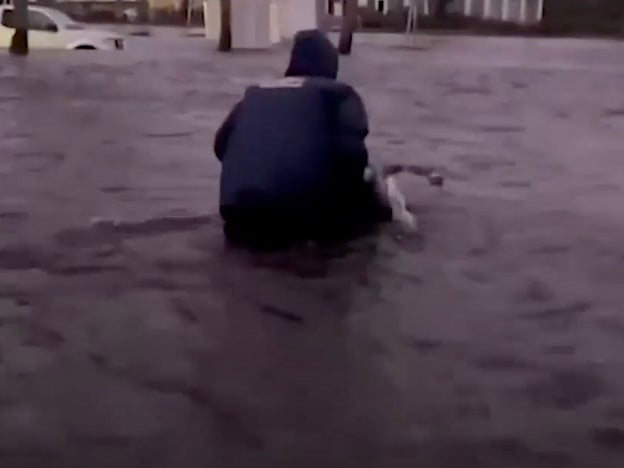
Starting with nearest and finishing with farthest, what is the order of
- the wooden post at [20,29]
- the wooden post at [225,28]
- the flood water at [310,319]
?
the flood water at [310,319]
the wooden post at [20,29]
the wooden post at [225,28]

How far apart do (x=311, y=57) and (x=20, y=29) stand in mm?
7631

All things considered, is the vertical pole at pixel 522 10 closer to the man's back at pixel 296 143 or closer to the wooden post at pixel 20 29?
the wooden post at pixel 20 29

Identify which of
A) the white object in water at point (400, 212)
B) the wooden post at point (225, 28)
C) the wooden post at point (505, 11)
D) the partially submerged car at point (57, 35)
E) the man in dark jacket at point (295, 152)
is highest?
the man in dark jacket at point (295, 152)

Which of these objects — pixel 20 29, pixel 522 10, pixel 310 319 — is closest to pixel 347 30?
pixel 20 29

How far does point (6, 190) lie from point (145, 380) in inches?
75.5

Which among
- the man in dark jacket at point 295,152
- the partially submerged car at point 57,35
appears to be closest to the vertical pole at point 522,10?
the partially submerged car at point 57,35

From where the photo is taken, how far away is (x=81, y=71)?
29.8ft

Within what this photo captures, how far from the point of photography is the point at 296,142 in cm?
317

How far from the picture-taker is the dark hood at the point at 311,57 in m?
3.29

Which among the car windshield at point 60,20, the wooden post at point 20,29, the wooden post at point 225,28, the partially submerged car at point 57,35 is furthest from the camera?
the car windshield at point 60,20

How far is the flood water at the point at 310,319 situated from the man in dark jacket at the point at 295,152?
98 mm

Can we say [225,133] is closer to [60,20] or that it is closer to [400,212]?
[400,212]

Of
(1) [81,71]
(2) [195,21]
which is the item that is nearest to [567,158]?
(1) [81,71]

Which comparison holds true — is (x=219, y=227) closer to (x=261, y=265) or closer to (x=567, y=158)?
(x=261, y=265)
